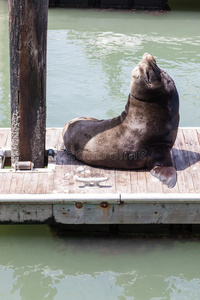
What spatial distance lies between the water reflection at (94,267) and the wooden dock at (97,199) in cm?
32

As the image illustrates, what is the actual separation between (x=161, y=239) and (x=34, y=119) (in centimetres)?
210

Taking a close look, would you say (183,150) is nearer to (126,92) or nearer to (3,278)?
(3,278)

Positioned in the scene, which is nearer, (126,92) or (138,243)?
(138,243)

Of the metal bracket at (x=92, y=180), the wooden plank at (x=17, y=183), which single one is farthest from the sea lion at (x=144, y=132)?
the wooden plank at (x=17, y=183)

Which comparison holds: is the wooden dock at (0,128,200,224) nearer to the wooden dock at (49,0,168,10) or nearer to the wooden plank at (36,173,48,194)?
the wooden plank at (36,173,48,194)

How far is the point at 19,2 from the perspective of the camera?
542cm

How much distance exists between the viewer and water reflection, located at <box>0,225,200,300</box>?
5.29 m

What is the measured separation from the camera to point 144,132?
6.07 m

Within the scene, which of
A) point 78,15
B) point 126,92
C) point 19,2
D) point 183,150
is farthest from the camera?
point 78,15

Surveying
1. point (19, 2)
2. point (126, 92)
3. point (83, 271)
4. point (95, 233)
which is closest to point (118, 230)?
point (95, 233)

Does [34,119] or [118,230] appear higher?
[34,119]

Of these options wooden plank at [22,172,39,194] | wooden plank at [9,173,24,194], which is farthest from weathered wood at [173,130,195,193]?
wooden plank at [9,173,24,194]

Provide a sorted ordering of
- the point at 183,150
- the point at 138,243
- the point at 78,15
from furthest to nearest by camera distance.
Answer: the point at 78,15
the point at 183,150
the point at 138,243

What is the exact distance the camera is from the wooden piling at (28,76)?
5508mm
